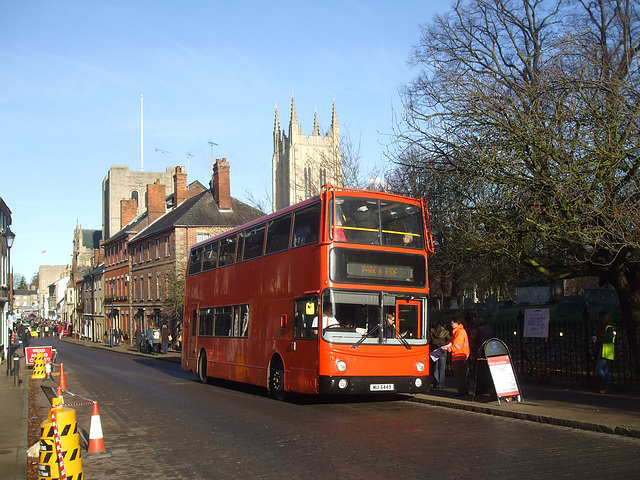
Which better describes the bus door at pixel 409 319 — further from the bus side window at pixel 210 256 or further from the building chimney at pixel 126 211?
the building chimney at pixel 126 211

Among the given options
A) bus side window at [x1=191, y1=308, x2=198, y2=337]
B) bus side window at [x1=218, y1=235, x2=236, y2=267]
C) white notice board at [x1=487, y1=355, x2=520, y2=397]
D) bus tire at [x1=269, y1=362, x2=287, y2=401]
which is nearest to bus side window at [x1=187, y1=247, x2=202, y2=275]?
bus side window at [x1=191, y1=308, x2=198, y2=337]

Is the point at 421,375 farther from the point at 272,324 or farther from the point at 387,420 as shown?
the point at 272,324

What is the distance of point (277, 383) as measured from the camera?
1642cm

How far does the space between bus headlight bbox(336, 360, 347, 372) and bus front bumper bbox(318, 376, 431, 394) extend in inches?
6.5

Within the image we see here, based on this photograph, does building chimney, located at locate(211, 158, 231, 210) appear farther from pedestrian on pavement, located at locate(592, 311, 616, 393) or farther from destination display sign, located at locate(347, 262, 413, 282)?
pedestrian on pavement, located at locate(592, 311, 616, 393)

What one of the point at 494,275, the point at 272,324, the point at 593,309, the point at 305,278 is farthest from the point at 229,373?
the point at 593,309

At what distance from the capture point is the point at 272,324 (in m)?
16.5

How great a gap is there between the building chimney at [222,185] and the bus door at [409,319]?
42912mm

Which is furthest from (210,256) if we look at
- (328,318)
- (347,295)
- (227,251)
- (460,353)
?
(460,353)

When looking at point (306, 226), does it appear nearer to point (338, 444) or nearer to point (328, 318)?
point (328, 318)

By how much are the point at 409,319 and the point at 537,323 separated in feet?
12.5

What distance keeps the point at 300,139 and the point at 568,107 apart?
109m

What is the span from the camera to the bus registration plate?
14156 millimetres

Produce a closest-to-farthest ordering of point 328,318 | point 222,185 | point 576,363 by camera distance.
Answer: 1. point 328,318
2. point 576,363
3. point 222,185
